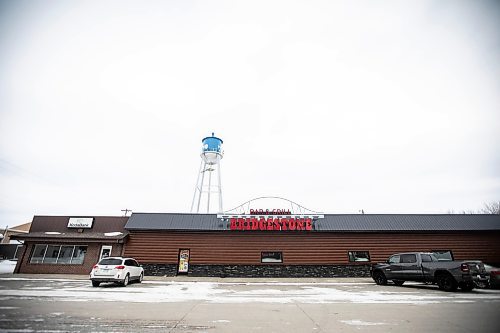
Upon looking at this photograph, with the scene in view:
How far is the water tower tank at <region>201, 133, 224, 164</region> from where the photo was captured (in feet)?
90.5

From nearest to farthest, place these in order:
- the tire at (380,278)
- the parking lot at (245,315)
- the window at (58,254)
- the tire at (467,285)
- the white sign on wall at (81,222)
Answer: the parking lot at (245,315)
the tire at (467,285)
the tire at (380,278)
the window at (58,254)
the white sign on wall at (81,222)

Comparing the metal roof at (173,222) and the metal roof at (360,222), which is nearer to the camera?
the metal roof at (360,222)

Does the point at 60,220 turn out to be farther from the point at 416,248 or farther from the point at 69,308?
the point at 416,248

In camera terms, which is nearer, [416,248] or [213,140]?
[416,248]

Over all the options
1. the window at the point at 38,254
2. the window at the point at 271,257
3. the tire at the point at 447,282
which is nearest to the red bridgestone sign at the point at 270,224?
the window at the point at 271,257

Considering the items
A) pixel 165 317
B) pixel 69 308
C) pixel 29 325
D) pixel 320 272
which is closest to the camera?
A: pixel 29 325

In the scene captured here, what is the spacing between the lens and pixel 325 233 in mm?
21625

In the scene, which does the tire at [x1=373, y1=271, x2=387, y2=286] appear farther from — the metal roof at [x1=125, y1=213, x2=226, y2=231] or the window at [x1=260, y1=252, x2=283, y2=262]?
the metal roof at [x1=125, y1=213, x2=226, y2=231]

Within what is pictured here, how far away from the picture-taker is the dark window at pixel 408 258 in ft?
46.1

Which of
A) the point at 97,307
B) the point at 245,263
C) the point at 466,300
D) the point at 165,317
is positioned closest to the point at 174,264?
the point at 245,263

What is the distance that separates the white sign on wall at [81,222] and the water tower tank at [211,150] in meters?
11.9

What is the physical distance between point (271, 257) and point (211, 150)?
1244cm

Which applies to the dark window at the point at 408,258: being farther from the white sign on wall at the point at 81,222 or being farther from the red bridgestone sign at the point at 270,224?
the white sign on wall at the point at 81,222

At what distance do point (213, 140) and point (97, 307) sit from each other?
2120 centimetres
